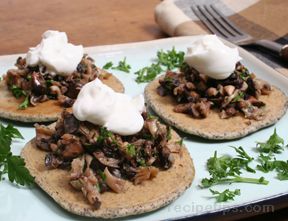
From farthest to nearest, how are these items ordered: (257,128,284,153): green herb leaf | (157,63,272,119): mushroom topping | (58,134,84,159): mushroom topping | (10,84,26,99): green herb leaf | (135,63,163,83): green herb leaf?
1. (135,63,163,83): green herb leaf
2. (10,84,26,99): green herb leaf
3. (157,63,272,119): mushroom topping
4. (257,128,284,153): green herb leaf
5. (58,134,84,159): mushroom topping

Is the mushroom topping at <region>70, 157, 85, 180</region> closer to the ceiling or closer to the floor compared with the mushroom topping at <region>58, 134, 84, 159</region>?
closer to the floor

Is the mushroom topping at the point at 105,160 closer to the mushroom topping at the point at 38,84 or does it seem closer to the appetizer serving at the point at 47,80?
the appetizer serving at the point at 47,80

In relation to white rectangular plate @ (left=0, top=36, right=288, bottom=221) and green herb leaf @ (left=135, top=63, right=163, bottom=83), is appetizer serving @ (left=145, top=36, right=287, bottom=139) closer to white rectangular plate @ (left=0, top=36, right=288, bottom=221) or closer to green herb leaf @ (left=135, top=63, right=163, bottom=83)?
white rectangular plate @ (left=0, top=36, right=288, bottom=221)

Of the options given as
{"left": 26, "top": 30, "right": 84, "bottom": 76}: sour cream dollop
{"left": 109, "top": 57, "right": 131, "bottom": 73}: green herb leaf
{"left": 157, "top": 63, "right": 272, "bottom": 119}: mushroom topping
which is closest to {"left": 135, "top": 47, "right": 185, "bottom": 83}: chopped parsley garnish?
{"left": 109, "top": 57, "right": 131, "bottom": 73}: green herb leaf

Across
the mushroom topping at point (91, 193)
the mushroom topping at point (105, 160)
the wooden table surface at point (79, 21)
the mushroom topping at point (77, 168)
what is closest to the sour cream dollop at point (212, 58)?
the mushroom topping at point (105, 160)

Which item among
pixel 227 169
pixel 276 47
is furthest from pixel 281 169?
pixel 276 47

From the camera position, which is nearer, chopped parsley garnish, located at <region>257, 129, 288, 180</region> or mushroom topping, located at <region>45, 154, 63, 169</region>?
mushroom topping, located at <region>45, 154, 63, 169</region>

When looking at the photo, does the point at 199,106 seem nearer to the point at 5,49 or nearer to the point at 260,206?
the point at 260,206
